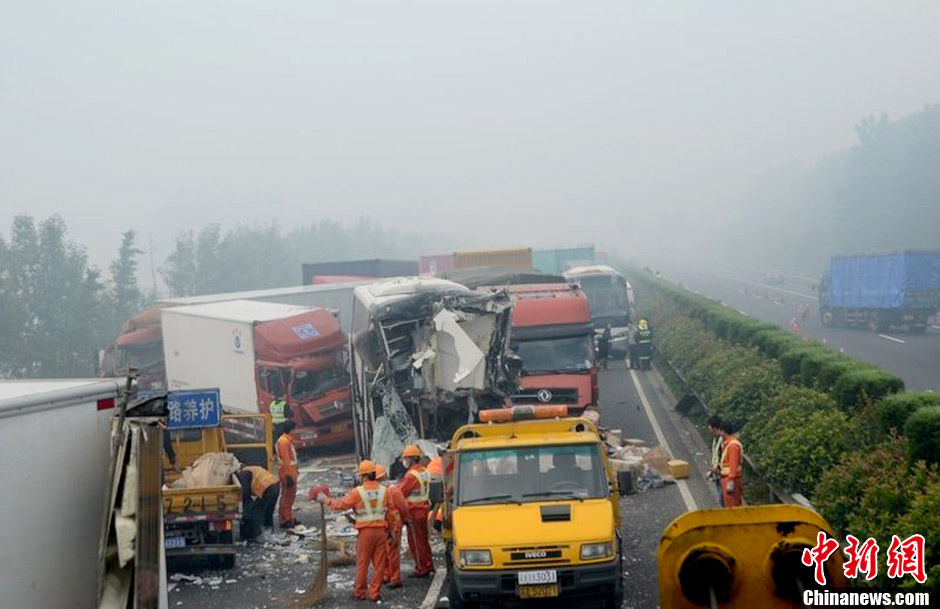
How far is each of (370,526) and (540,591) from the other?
280 centimetres

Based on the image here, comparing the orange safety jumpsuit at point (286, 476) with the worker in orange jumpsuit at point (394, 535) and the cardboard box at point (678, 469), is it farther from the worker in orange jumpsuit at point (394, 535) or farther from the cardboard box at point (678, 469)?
the cardboard box at point (678, 469)

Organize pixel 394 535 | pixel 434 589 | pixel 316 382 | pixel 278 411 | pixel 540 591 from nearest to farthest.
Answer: pixel 540 591 → pixel 434 589 → pixel 394 535 → pixel 278 411 → pixel 316 382

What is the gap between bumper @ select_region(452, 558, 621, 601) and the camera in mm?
10375

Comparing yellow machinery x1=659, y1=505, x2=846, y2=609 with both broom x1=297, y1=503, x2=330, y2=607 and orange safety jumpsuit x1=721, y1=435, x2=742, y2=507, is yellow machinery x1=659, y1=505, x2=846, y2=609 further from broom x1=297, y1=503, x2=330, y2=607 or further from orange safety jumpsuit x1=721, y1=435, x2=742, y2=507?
broom x1=297, y1=503, x2=330, y2=607

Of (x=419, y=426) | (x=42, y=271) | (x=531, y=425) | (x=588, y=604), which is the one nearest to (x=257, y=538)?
(x=419, y=426)

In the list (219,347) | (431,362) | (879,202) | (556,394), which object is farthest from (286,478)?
(879,202)

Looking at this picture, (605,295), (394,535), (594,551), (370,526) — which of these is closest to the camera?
(594,551)

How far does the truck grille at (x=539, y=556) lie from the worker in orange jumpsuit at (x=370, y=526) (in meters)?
2.49

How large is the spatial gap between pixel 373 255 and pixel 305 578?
115 meters

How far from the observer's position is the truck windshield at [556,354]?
75.7 ft

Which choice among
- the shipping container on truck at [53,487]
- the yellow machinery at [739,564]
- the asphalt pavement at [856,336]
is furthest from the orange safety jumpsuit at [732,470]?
the asphalt pavement at [856,336]

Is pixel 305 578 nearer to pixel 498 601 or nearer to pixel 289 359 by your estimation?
pixel 498 601

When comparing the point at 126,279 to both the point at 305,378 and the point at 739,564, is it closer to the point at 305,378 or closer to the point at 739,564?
the point at 305,378

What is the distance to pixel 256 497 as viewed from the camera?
15.6 meters
